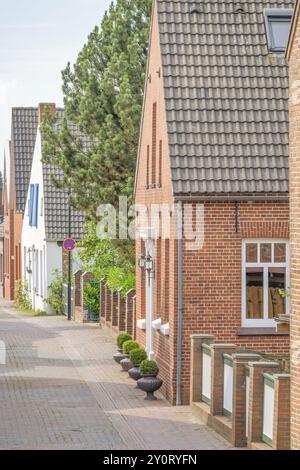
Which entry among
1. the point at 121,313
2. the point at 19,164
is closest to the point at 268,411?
the point at 121,313

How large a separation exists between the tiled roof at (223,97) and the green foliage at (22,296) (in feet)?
99.9

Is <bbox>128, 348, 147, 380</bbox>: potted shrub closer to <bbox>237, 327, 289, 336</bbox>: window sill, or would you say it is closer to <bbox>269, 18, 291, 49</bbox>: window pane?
<bbox>237, 327, 289, 336</bbox>: window sill

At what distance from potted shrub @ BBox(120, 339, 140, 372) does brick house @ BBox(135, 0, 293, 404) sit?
1249mm

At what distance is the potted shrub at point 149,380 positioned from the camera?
23.1 metres

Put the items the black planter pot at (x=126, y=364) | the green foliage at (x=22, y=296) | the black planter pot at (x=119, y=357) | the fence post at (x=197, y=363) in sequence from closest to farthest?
the fence post at (x=197, y=363), the black planter pot at (x=126, y=364), the black planter pot at (x=119, y=357), the green foliage at (x=22, y=296)

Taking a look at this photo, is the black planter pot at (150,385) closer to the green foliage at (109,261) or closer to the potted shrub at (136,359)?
the potted shrub at (136,359)

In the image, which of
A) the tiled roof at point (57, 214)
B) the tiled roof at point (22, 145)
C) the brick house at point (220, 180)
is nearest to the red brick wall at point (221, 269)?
the brick house at point (220, 180)

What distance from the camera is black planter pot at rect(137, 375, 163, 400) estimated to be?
23.1m

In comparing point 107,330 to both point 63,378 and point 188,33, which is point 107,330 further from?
point 188,33

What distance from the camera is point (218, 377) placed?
65.0 feet

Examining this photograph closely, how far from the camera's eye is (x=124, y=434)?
63.1 ft

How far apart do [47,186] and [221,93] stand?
2581 cm

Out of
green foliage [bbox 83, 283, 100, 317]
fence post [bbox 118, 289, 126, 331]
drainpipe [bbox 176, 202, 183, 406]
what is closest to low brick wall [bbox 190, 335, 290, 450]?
drainpipe [bbox 176, 202, 183, 406]

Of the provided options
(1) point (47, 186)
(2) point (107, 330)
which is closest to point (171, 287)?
(2) point (107, 330)
